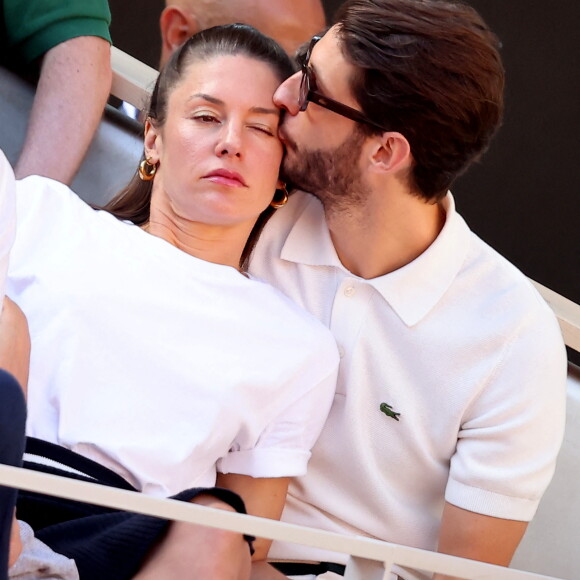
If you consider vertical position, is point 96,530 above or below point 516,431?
below

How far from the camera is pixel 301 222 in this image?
201 cm

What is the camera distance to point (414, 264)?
1.90m

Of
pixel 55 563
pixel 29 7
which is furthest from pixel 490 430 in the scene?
pixel 29 7

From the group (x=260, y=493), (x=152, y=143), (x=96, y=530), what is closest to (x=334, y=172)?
(x=152, y=143)

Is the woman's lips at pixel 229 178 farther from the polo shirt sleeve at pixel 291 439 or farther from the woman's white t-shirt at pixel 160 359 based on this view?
the polo shirt sleeve at pixel 291 439

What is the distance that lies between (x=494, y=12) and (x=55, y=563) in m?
3.34

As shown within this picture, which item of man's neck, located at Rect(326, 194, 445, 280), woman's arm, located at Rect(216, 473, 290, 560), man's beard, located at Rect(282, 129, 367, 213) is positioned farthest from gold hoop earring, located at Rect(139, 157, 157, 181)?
woman's arm, located at Rect(216, 473, 290, 560)

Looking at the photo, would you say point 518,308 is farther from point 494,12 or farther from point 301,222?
point 494,12

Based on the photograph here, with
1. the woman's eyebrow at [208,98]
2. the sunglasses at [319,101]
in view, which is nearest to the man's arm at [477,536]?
the sunglasses at [319,101]

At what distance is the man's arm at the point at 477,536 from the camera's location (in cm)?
179

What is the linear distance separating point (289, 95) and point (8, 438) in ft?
3.38

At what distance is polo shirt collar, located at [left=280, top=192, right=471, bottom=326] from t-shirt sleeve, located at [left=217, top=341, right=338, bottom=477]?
14cm

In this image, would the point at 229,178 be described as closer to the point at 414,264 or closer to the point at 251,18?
the point at 414,264

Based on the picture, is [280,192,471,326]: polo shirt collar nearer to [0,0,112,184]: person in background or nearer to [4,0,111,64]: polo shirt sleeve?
[0,0,112,184]: person in background
